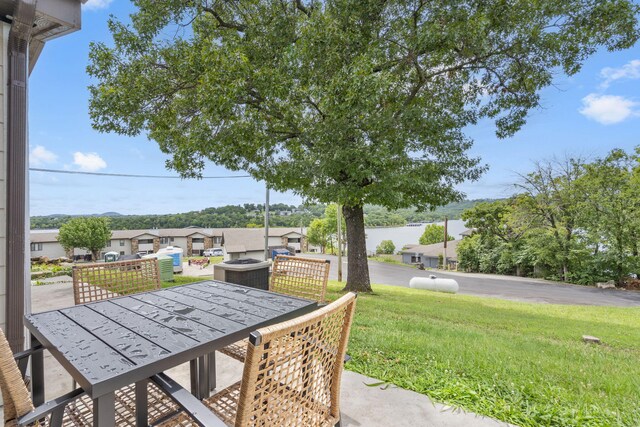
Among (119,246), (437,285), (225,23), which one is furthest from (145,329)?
(119,246)

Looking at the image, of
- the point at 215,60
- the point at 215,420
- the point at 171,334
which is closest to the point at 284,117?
the point at 215,60

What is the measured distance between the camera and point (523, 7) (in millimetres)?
5289

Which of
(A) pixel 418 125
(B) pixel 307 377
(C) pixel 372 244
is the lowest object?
(C) pixel 372 244

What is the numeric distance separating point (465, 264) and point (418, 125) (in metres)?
18.9

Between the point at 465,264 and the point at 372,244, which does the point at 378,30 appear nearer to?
the point at 465,264

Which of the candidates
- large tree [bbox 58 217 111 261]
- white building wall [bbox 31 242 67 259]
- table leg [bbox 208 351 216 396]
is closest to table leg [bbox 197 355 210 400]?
table leg [bbox 208 351 216 396]

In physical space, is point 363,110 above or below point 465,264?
above

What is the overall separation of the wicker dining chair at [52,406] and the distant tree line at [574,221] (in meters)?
19.9

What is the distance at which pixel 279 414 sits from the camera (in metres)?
0.97

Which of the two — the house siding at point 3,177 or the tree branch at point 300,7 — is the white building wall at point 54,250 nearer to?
the tree branch at point 300,7

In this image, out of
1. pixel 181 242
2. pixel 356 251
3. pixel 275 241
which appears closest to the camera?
pixel 356 251

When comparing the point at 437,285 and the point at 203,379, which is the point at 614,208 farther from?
the point at 203,379

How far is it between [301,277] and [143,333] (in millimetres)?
1347

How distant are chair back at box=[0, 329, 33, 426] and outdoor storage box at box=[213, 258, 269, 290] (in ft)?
14.0
